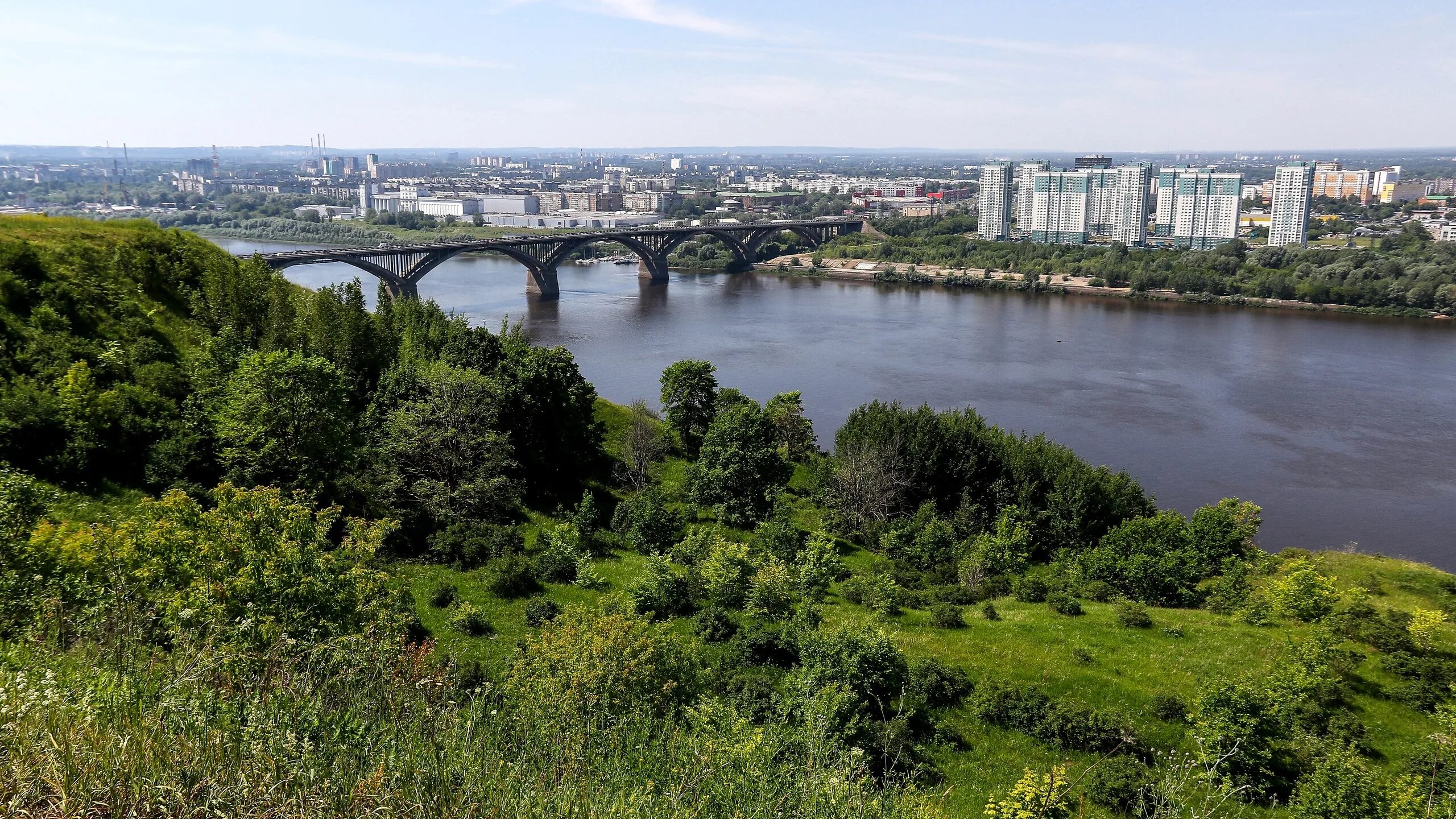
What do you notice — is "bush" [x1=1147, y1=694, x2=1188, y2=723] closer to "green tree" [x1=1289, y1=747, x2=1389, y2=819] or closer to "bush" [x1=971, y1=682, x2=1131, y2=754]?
"bush" [x1=971, y1=682, x2=1131, y2=754]

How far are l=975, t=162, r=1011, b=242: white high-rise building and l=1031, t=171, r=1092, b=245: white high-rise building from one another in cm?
216

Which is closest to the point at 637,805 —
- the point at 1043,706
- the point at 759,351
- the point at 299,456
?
the point at 1043,706

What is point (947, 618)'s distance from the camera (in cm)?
942

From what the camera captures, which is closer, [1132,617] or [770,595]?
[770,595]

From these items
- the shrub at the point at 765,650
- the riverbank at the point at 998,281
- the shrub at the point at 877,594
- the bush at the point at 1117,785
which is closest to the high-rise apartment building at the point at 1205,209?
the riverbank at the point at 998,281

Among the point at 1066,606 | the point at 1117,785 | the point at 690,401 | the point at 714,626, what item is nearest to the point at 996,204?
the point at 690,401

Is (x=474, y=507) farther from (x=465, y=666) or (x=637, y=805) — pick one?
(x=637, y=805)

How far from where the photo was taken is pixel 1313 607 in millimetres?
9156

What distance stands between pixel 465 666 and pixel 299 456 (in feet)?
13.4

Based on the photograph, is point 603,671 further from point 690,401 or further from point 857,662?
point 690,401

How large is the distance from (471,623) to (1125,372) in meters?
24.1

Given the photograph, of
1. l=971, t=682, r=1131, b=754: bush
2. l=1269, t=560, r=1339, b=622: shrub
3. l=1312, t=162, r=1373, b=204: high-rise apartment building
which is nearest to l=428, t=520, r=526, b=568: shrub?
l=971, t=682, r=1131, b=754: bush

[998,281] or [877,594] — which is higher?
[998,281]

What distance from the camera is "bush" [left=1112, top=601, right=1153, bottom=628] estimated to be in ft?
30.6
